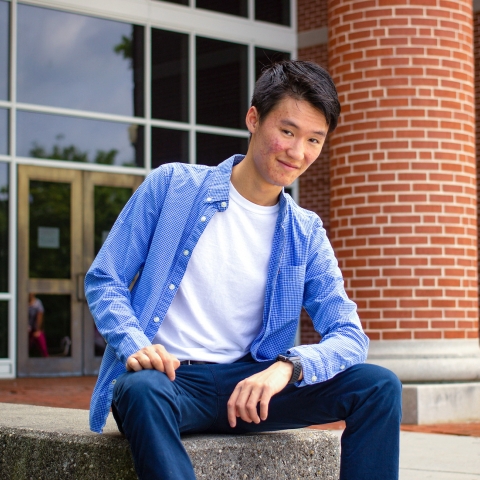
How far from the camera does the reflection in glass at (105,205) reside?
1124cm

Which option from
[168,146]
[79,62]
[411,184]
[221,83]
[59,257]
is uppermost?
[79,62]

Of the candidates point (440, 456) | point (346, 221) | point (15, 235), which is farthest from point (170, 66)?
point (440, 456)

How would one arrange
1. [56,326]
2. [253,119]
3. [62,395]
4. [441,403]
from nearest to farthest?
[253,119] → [441,403] → [62,395] → [56,326]

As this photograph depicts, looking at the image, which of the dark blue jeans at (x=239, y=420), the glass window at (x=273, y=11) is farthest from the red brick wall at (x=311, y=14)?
the dark blue jeans at (x=239, y=420)

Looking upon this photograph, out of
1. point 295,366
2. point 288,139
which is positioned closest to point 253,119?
point 288,139

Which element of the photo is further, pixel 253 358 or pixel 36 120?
pixel 36 120

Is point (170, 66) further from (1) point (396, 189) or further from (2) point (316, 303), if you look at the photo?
(2) point (316, 303)

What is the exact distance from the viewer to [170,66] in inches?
452

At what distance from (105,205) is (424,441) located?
6522mm

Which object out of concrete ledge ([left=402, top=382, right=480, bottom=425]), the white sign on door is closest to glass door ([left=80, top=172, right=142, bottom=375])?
the white sign on door

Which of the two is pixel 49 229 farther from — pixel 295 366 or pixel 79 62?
pixel 295 366

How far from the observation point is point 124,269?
2775 millimetres

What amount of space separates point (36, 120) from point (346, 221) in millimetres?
4872

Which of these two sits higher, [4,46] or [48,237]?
[4,46]
